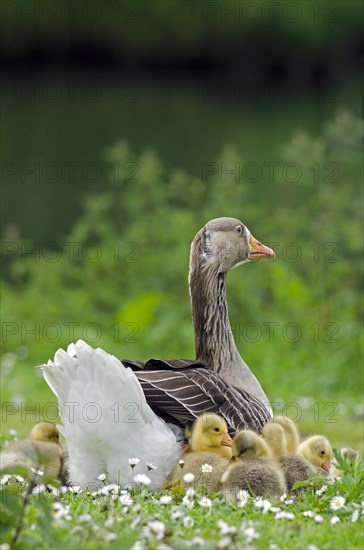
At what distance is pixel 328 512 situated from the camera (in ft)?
16.0

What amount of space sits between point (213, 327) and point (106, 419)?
145 centimetres

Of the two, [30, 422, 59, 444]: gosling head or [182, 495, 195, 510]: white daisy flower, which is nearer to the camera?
[182, 495, 195, 510]: white daisy flower

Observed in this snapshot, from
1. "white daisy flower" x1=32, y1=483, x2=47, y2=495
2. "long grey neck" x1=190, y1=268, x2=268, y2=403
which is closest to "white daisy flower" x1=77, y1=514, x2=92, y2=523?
"white daisy flower" x1=32, y1=483, x2=47, y2=495

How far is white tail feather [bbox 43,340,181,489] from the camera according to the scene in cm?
535

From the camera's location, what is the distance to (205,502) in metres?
4.82

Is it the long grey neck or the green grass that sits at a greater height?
the long grey neck

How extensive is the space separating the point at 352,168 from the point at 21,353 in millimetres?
4382

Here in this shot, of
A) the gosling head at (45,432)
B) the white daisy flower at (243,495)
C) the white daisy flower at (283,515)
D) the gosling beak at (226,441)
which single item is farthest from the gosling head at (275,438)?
the gosling head at (45,432)

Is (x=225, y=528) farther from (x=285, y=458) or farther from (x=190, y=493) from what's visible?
(x=285, y=458)

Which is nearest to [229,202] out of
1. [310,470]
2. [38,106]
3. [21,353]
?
[21,353]

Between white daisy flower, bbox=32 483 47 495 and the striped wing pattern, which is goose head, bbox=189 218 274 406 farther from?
white daisy flower, bbox=32 483 47 495

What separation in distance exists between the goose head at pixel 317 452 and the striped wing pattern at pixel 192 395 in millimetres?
290

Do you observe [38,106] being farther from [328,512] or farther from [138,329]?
[328,512]

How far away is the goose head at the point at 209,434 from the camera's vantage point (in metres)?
5.57
